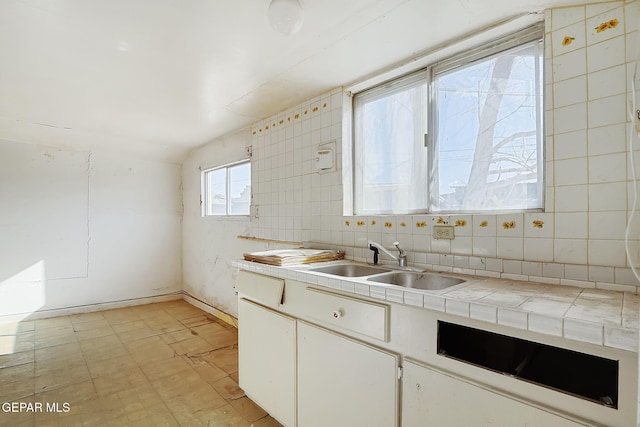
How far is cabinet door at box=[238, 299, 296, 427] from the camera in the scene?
5.68 feet

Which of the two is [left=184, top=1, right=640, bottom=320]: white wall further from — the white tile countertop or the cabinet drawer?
the cabinet drawer

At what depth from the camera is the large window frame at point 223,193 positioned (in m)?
3.56

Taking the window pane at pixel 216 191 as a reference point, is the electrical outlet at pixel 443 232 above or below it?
below

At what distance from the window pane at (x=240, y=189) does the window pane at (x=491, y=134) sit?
2193 millimetres

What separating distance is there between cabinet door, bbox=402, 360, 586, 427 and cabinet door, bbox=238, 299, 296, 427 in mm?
700

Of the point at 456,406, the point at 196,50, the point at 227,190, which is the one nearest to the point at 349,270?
the point at 456,406

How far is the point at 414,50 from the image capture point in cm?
182

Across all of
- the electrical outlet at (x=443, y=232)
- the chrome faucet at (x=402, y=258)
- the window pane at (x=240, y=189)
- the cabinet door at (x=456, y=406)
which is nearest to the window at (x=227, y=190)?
the window pane at (x=240, y=189)

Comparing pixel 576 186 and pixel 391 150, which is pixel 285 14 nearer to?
pixel 391 150

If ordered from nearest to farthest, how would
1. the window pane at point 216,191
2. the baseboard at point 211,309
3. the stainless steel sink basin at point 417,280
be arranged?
the stainless steel sink basin at point 417,280 → the baseboard at point 211,309 → the window pane at point 216,191

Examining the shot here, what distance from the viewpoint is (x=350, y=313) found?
1397mm

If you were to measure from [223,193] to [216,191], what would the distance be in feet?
0.76

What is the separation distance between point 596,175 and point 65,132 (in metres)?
4.53

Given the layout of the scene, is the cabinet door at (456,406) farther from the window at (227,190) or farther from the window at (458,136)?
the window at (227,190)
